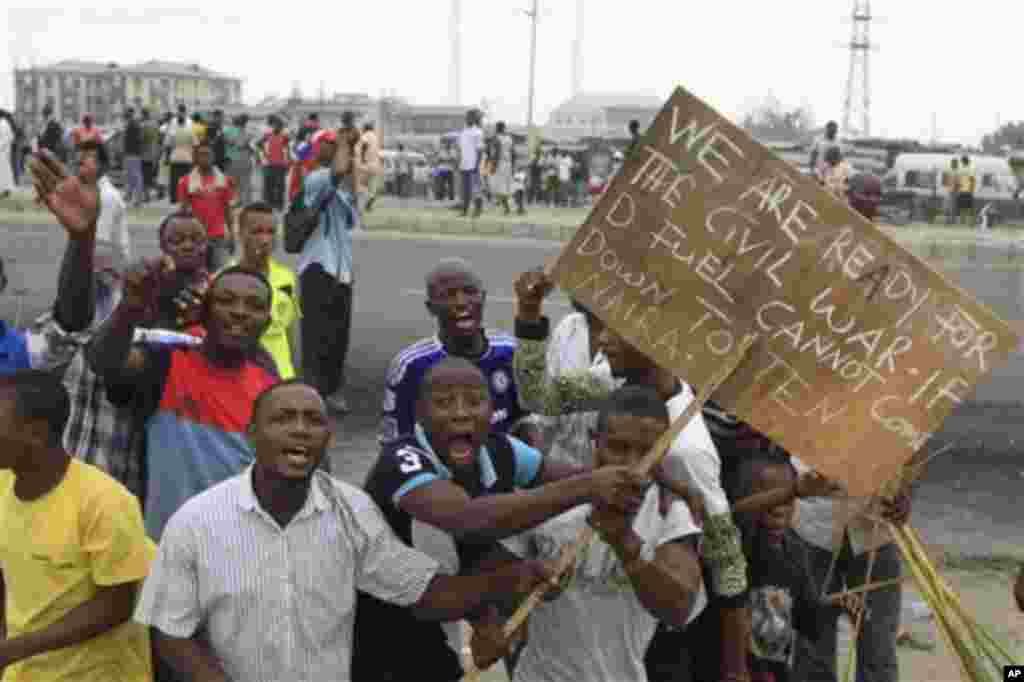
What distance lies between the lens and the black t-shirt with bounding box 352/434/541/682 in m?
3.50

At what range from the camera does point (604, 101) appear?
108938 millimetres

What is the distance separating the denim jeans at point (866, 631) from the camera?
473cm

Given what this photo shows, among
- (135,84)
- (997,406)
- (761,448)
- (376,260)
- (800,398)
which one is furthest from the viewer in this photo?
(135,84)

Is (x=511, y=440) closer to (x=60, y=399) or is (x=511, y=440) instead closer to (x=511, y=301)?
(x=60, y=399)

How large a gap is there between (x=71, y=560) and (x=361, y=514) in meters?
0.68

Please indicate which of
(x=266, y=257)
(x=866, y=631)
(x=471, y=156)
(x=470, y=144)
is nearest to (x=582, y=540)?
(x=866, y=631)

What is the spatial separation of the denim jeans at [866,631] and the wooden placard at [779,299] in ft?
4.50

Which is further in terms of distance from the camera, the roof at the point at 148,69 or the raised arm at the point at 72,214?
the roof at the point at 148,69

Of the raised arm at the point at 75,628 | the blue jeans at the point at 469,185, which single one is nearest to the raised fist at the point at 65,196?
the raised arm at the point at 75,628

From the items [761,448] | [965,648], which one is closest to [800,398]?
[965,648]

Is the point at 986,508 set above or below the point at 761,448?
below

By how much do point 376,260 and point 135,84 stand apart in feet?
433

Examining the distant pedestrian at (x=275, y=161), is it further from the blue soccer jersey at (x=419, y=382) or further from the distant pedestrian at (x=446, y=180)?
the blue soccer jersey at (x=419, y=382)

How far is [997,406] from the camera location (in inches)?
414
